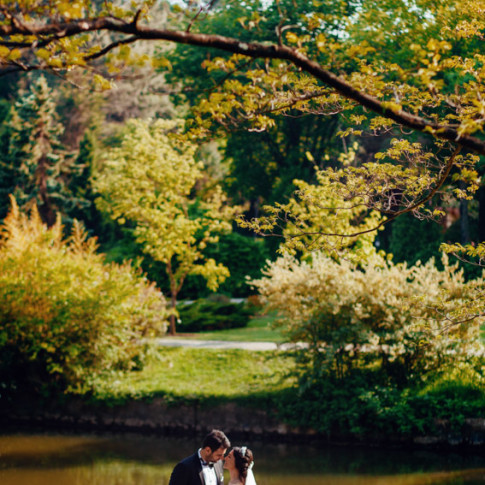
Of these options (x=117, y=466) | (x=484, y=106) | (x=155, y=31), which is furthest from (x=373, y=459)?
(x=155, y=31)

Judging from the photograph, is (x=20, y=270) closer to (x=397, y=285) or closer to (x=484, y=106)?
(x=397, y=285)

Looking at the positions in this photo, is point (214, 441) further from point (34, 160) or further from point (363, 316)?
point (34, 160)

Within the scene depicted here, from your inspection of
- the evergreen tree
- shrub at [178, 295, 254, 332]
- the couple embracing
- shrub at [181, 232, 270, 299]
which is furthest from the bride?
the evergreen tree

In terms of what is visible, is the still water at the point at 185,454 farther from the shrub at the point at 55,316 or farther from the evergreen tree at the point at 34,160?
the evergreen tree at the point at 34,160

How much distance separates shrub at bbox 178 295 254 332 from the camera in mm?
21500

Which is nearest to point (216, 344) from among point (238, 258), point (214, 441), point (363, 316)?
point (363, 316)

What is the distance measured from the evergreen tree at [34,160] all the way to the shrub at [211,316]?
613 inches

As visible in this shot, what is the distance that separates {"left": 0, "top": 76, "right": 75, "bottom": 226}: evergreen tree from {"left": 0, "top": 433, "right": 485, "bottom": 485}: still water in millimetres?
23155

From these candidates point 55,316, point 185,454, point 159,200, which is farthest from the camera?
point 159,200

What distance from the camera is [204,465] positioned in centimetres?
590

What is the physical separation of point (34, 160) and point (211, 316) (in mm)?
18276

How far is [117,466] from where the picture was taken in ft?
40.7

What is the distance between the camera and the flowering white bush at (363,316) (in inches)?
500

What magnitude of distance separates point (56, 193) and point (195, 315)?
18192 millimetres
